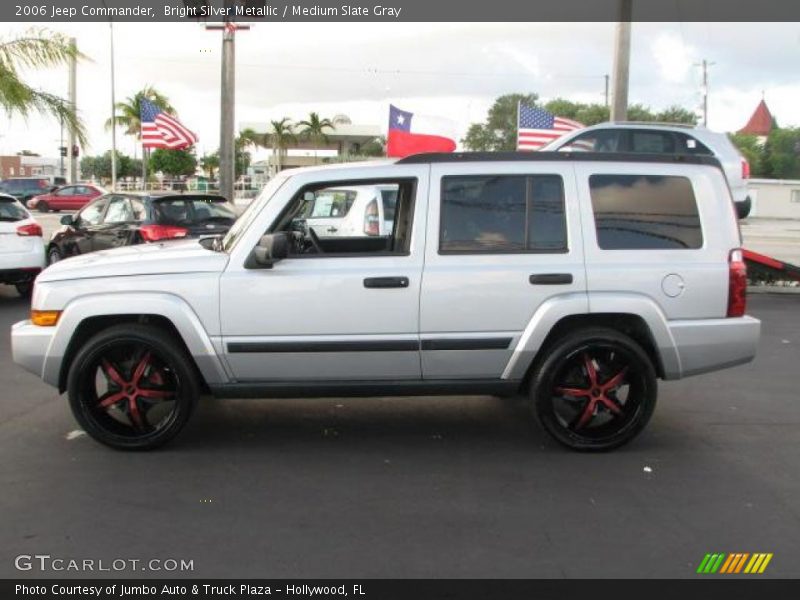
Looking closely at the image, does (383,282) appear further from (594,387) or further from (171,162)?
(171,162)

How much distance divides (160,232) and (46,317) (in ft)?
19.5

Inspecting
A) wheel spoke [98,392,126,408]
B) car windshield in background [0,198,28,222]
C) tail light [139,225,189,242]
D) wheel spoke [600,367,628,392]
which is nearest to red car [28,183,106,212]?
A: car windshield in background [0,198,28,222]

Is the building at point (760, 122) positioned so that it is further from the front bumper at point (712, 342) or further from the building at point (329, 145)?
the front bumper at point (712, 342)

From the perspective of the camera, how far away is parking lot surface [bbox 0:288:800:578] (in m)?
3.85

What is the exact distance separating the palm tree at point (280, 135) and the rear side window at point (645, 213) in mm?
49227

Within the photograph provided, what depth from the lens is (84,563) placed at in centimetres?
375

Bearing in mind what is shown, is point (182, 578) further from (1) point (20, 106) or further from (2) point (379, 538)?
(1) point (20, 106)

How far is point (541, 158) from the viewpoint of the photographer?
529 centimetres

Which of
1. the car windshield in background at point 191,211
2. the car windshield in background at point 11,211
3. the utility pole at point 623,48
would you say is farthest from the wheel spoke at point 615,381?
the utility pole at point 623,48

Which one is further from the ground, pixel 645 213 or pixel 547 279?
pixel 645 213

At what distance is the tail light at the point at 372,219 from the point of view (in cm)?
878

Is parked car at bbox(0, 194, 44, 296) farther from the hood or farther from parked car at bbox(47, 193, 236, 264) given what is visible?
the hood

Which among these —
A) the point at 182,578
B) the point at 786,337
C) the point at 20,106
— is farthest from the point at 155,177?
the point at 182,578

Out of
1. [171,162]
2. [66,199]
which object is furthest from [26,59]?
[171,162]
